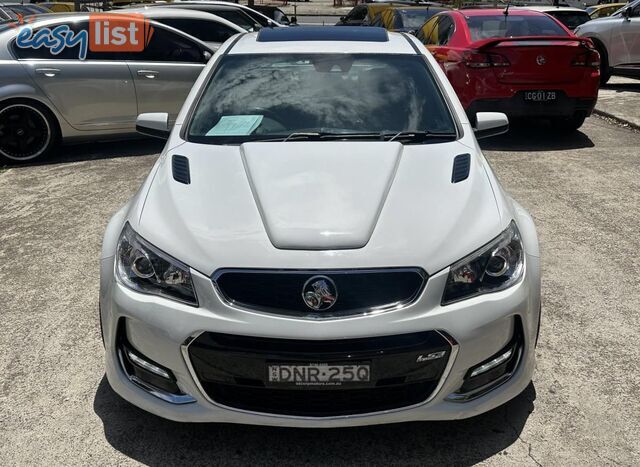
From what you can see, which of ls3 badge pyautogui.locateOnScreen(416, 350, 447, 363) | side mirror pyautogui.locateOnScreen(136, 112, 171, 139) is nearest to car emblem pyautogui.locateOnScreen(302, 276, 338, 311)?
ls3 badge pyautogui.locateOnScreen(416, 350, 447, 363)

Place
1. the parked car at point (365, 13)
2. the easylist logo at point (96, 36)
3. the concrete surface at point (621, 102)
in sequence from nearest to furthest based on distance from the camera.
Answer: the easylist logo at point (96, 36)
the concrete surface at point (621, 102)
the parked car at point (365, 13)

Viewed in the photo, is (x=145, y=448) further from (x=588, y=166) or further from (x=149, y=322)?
(x=588, y=166)

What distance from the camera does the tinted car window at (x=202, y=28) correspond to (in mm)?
9711

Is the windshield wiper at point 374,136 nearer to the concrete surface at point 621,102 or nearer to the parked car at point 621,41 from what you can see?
the concrete surface at point 621,102

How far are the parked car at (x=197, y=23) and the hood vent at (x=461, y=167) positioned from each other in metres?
6.83

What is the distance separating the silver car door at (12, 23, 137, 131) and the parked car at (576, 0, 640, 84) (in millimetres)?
8449

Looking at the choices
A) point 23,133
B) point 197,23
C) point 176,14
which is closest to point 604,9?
point 197,23

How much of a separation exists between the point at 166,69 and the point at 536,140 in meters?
4.37

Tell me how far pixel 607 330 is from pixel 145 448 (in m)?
2.43

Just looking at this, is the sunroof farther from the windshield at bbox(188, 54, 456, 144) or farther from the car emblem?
the car emblem

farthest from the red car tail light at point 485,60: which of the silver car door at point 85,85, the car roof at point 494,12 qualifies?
the silver car door at point 85,85

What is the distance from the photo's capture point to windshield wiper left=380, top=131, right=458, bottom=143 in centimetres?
361

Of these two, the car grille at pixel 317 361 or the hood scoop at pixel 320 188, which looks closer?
the car grille at pixel 317 361

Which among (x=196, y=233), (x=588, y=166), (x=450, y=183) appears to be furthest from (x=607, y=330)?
(x=588, y=166)
